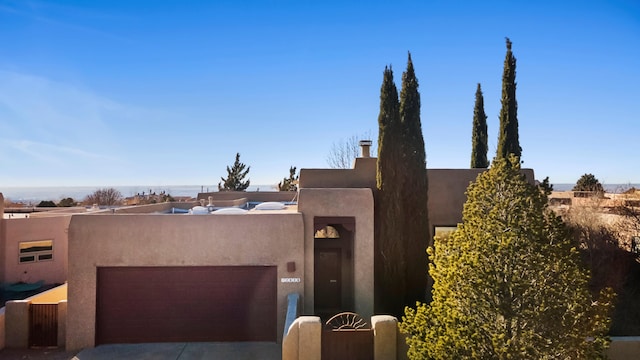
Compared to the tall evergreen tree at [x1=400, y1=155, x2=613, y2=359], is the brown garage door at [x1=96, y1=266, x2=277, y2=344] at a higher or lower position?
lower

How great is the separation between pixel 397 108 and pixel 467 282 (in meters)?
8.27

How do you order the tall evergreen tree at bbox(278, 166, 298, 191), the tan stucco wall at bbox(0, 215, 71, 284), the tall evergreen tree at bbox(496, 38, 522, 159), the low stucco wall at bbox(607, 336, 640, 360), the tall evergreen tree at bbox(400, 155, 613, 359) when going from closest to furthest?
1. the tall evergreen tree at bbox(400, 155, 613, 359)
2. the low stucco wall at bbox(607, 336, 640, 360)
3. the tall evergreen tree at bbox(496, 38, 522, 159)
4. the tan stucco wall at bbox(0, 215, 71, 284)
5. the tall evergreen tree at bbox(278, 166, 298, 191)

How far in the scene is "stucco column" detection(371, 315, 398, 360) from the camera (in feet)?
29.6

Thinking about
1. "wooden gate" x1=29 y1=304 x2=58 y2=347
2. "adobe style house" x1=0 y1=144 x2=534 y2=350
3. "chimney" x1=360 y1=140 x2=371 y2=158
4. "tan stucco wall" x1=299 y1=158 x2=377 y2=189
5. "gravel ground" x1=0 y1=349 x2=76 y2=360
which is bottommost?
"gravel ground" x1=0 y1=349 x2=76 y2=360

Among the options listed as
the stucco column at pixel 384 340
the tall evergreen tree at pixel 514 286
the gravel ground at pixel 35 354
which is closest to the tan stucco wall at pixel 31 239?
the gravel ground at pixel 35 354

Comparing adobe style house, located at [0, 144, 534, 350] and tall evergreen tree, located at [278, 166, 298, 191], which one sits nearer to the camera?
adobe style house, located at [0, 144, 534, 350]

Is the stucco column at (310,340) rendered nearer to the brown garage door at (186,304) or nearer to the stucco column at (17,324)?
the brown garage door at (186,304)

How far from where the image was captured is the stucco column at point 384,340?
903 centimetres

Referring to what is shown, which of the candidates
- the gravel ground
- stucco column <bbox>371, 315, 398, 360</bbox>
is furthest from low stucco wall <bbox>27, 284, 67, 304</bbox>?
stucco column <bbox>371, 315, 398, 360</bbox>

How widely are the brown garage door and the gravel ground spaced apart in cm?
95

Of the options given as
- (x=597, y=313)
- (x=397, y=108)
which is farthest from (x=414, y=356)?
(x=397, y=108)

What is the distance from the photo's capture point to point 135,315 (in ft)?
37.3

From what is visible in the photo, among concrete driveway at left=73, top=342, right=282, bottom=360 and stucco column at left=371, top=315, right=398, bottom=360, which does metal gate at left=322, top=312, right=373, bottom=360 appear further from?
concrete driveway at left=73, top=342, right=282, bottom=360

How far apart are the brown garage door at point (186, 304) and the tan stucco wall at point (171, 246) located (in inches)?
10.9
